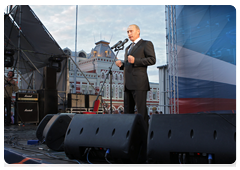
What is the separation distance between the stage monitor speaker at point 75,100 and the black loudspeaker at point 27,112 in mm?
2636

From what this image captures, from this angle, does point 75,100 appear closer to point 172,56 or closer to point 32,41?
point 32,41

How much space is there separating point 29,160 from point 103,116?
0.61m

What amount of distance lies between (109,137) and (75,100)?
881 cm

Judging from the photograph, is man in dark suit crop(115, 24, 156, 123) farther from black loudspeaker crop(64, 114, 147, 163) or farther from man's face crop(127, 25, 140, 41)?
black loudspeaker crop(64, 114, 147, 163)

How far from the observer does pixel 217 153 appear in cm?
137

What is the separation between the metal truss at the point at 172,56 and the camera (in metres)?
8.07

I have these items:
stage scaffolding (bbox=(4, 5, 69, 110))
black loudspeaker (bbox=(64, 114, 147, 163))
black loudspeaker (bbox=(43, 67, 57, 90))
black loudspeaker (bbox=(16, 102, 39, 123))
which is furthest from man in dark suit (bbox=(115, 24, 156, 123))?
stage scaffolding (bbox=(4, 5, 69, 110))

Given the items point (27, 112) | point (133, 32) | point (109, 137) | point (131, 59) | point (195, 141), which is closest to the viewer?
point (195, 141)

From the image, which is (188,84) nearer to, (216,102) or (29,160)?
(216,102)

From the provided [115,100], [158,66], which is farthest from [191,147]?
[115,100]

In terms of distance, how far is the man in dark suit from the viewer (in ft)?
6.99

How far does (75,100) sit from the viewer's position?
10227mm

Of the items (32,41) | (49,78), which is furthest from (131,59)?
(32,41)

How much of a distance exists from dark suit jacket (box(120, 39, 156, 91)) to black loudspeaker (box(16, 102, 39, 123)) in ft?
19.1
